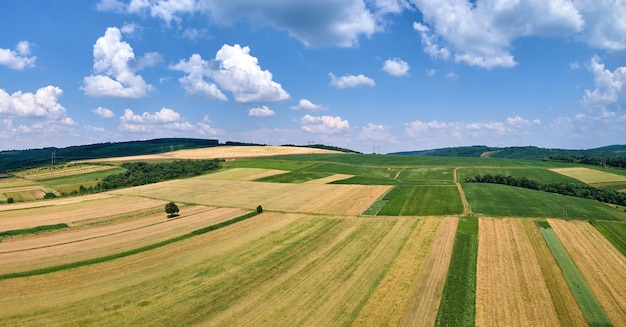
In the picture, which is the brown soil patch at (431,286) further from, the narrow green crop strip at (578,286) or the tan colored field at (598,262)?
the tan colored field at (598,262)

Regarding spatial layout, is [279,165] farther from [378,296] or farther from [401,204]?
[378,296]

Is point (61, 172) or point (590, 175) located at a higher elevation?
point (61, 172)

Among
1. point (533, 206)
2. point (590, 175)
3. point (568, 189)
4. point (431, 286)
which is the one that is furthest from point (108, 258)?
point (590, 175)

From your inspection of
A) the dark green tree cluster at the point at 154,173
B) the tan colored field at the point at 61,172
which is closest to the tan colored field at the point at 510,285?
the dark green tree cluster at the point at 154,173

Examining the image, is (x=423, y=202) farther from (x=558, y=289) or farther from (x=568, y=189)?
(x=568, y=189)

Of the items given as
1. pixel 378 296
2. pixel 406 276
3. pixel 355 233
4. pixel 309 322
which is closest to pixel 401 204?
pixel 355 233

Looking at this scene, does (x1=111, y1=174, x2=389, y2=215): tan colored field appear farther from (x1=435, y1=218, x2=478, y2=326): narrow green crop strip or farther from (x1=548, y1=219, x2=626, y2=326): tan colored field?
(x1=548, y1=219, x2=626, y2=326): tan colored field
